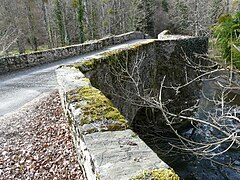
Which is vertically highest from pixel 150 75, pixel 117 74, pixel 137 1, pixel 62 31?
pixel 137 1

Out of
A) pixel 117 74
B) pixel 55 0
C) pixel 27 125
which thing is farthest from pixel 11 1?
pixel 27 125

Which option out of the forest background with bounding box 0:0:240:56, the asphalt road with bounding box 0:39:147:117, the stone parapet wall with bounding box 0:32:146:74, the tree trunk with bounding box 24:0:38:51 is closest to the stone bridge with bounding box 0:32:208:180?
the stone parapet wall with bounding box 0:32:146:74

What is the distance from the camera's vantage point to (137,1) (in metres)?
28.3

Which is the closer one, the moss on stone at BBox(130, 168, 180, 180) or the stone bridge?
the moss on stone at BBox(130, 168, 180, 180)

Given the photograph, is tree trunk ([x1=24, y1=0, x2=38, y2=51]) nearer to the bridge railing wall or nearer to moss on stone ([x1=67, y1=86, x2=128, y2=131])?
the bridge railing wall

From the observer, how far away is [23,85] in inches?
311

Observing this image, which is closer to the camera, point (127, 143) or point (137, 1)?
point (127, 143)

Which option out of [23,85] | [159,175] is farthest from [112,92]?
[159,175]

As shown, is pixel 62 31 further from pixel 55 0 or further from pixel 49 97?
pixel 49 97

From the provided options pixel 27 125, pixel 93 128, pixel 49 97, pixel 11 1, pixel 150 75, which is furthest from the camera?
pixel 11 1

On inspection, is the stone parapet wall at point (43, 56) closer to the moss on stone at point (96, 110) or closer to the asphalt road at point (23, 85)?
the asphalt road at point (23, 85)

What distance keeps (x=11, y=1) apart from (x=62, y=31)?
6402 mm

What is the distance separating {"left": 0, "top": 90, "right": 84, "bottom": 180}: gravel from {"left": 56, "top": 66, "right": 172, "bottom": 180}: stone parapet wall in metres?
1.02

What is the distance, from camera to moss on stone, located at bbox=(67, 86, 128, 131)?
2.95 metres
